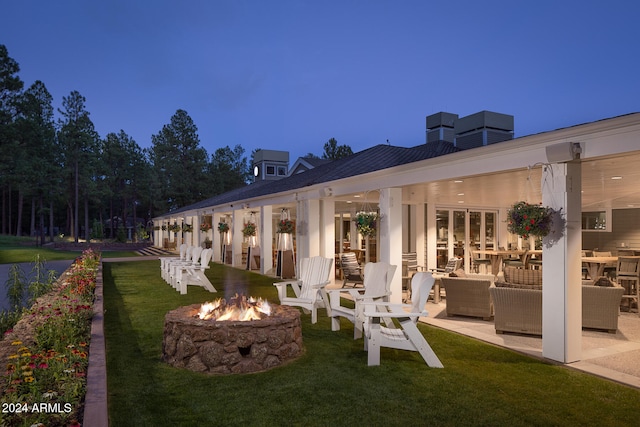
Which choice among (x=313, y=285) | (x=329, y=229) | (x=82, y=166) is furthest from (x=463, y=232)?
(x=82, y=166)

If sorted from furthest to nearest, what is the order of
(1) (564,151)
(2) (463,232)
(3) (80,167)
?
(3) (80,167) < (2) (463,232) < (1) (564,151)

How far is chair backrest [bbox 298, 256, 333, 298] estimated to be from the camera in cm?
750

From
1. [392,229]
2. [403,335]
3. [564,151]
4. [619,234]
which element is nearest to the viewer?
[564,151]

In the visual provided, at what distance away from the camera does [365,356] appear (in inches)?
208

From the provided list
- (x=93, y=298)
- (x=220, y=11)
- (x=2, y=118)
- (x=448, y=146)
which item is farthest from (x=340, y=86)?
(x=93, y=298)

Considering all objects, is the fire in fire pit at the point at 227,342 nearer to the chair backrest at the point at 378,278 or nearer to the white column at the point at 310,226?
the chair backrest at the point at 378,278

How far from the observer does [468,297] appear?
286 inches

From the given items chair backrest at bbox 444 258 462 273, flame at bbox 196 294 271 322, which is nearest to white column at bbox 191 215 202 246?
chair backrest at bbox 444 258 462 273

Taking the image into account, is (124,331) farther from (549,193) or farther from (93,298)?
(549,193)

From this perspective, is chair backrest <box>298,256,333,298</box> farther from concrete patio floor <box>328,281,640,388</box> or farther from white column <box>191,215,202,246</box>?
white column <box>191,215,202,246</box>

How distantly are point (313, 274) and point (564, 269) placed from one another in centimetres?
393

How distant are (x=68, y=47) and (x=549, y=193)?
8208 centimetres

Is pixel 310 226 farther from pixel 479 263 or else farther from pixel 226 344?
pixel 226 344

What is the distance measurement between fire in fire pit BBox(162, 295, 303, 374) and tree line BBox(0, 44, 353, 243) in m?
31.9
